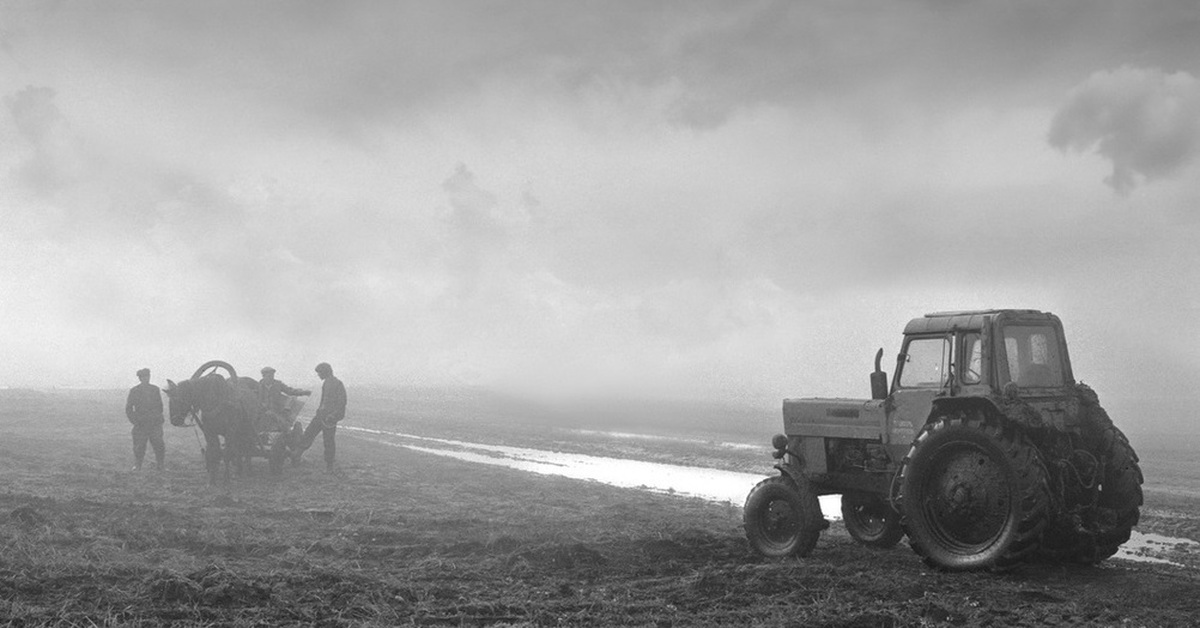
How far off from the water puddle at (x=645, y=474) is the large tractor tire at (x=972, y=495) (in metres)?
3.56

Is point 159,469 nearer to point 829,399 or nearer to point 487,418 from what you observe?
point 829,399

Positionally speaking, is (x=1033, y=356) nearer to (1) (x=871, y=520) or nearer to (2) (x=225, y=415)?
(1) (x=871, y=520)

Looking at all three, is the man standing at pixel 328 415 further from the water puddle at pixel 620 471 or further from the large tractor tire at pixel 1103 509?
the large tractor tire at pixel 1103 509

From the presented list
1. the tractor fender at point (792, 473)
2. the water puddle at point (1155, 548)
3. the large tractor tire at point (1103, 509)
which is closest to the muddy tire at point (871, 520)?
the tractor fender at point (792, 473)

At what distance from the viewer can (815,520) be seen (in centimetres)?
1077

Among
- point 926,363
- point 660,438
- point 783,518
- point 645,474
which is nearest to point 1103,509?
point 926,363

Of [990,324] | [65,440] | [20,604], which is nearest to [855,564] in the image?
[990,324]

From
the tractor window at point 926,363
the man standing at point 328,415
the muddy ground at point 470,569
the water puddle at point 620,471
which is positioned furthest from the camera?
the man standing at point 328,415

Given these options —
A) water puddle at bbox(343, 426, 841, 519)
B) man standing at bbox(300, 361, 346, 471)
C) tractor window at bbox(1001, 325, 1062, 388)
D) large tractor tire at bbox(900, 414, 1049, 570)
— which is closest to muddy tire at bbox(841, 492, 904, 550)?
large tractor tire at bbox(900, 414, 1049, 570)

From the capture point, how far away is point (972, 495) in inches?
364

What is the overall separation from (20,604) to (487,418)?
3943cm

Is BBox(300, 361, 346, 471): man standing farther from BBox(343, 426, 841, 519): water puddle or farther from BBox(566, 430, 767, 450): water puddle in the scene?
BBox(566, 430, 767, 450): water puddle

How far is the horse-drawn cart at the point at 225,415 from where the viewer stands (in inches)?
711

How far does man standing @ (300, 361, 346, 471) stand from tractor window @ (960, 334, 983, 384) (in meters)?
13.7
